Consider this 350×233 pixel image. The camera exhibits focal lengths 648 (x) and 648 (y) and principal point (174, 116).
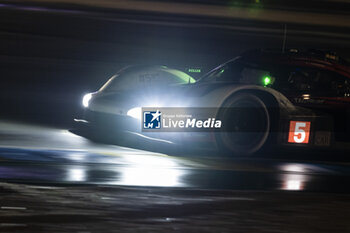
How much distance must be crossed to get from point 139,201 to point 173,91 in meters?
3.06

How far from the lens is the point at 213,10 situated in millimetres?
25828

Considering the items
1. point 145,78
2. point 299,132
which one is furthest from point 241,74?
point 145,78

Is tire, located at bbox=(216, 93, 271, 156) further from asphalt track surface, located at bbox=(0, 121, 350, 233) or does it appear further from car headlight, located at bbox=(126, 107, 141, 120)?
car headlight, located at bbox=(126, 107, 141, 120)

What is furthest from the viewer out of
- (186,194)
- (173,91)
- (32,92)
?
(32,92)

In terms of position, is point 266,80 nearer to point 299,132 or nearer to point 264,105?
point 264,105

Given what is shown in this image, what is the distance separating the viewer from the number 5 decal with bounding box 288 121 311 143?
26.8ft

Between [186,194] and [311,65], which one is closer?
[186,194]

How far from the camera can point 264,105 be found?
26.9 feet

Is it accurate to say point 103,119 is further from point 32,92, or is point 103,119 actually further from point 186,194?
point 32,92

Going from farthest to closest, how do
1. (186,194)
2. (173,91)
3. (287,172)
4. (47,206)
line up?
(173,91), (287,172), (186,194), (47,206)

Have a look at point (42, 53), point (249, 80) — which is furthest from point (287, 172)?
point (42, 53)

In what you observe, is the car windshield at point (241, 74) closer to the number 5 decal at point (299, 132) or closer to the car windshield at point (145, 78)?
the number 5 decal at point (299, 132)

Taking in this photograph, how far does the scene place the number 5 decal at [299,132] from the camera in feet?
26.8

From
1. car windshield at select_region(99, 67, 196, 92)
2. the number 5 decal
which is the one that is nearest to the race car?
the number 5 decal
